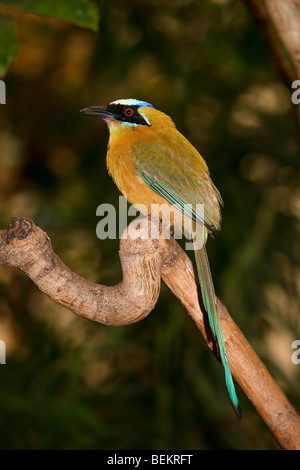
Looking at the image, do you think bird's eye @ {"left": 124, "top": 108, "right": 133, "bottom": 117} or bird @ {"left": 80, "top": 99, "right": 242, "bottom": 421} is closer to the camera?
bird @ {"left": 80, "top": 99, "right": 242, "bottom": 421}

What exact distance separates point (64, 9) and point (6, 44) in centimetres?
18

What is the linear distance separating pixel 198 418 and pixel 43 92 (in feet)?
5.26

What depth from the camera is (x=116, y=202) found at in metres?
2.39

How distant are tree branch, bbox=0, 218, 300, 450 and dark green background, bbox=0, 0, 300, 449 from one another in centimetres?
75

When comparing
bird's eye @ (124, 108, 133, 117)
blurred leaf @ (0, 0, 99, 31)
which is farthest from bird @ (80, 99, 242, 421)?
blurred leaf @ (0, 0, 99, 31)

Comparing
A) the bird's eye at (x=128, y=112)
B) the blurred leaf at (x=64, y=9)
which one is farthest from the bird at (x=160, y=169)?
the blurred leaf at (x=64, y=9)

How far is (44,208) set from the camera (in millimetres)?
2463

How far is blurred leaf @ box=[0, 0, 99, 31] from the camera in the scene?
50.4 inches

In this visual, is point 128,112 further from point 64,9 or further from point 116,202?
point 116,202

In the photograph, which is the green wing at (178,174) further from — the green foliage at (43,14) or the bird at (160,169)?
the green foliage at (43,14)

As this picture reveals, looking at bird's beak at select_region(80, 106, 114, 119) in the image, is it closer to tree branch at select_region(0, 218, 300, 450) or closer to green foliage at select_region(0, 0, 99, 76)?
green foliage at select_region(0, 0, 99, 76)

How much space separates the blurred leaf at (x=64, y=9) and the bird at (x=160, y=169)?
19 cm

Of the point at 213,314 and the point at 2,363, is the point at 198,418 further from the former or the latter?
the point at 213,314

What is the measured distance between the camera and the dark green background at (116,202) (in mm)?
2098
